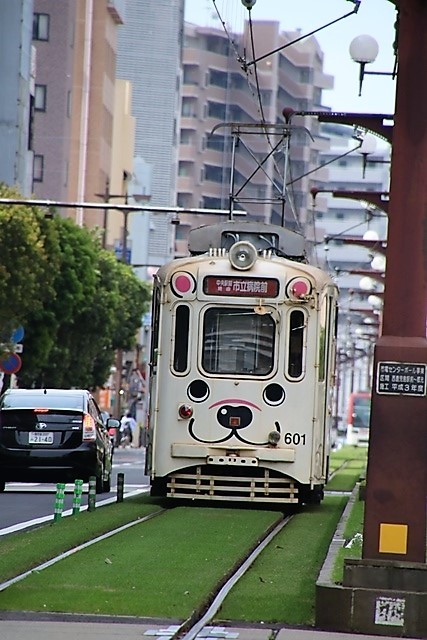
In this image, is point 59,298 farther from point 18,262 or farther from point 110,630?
point 110,630

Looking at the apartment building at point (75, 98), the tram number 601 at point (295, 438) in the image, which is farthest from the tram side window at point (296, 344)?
the apartment building at point (75, 98)

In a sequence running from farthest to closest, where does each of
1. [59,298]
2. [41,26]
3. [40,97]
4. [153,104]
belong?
1. [153,104]
2. [40,97]
3. [41,26]
4. [59,298]

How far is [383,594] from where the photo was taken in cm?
1181

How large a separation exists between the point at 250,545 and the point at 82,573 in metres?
3.76

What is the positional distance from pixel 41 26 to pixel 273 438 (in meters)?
77.3

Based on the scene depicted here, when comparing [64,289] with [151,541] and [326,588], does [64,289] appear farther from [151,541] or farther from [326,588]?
[326,588]

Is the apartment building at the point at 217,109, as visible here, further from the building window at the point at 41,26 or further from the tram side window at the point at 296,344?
the tram side window at the point at 296,344

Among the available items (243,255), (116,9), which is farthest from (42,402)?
(116,9)

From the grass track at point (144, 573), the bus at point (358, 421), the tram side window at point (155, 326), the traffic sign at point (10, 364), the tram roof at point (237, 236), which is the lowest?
the bus at point (358, 421)

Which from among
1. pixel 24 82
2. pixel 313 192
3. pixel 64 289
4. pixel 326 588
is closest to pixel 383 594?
pixel 326 588

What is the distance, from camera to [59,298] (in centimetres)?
6062

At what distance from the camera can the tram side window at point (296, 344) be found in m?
23.2

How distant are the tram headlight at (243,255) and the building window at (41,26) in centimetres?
7580

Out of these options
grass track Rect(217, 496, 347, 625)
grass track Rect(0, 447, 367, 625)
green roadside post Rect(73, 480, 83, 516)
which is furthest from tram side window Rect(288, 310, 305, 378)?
green roadside post Rect(73, 480, 83, 516)
